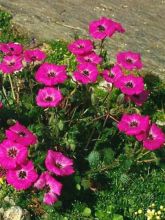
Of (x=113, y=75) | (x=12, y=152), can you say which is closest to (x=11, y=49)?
(x=113, y=75)

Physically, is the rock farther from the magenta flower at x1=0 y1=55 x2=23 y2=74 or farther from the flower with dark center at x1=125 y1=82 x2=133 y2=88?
the flower with dark center at x1=125 y1=82 x2=133 y2=88

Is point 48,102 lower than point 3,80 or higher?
higher

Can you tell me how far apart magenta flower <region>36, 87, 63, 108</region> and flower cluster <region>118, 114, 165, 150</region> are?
1.83 feet

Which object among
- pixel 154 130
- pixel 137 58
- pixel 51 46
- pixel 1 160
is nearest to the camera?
pixel 1 160

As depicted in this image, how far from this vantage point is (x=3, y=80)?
20.6ft

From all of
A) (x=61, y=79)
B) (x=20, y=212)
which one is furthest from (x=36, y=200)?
(x=61, y=79)

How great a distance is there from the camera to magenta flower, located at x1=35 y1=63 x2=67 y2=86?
203 inches

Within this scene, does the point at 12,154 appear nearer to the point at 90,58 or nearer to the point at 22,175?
the point at 22,175

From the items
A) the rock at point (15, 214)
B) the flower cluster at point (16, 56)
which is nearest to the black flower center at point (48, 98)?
the flower cluster at point (16, 56)

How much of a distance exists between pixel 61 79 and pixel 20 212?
1.16m

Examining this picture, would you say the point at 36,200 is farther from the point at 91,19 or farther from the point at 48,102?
the point at 91,19

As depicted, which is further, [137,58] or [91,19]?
[91,19]

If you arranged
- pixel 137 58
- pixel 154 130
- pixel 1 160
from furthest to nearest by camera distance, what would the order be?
pixel 137 58 < pixel 154 130 < pixel 1 160

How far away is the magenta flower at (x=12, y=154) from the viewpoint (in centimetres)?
470
